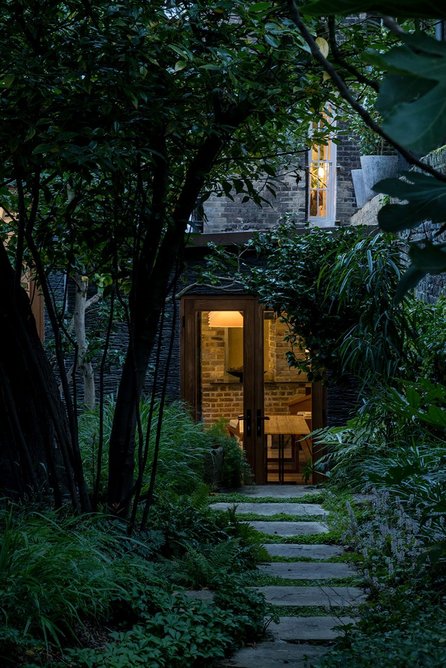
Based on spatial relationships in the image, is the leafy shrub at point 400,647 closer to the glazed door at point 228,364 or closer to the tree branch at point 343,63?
the tree branch at point 343,63

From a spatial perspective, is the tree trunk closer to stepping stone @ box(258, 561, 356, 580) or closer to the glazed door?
stepping stone @ box(258, 561, 356, 580)

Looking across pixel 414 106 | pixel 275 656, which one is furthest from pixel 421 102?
pixel 275 656

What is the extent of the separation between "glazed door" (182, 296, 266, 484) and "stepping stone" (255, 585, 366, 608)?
17.7ft

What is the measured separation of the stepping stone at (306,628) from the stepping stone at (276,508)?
3008 millimetres

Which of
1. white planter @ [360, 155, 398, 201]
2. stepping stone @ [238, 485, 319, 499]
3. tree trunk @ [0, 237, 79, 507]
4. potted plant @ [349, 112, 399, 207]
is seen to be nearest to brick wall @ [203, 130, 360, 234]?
potted plant @ [349, 112, 399, 207]

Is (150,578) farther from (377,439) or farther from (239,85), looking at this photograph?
(377,439)

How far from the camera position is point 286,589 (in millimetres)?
4941

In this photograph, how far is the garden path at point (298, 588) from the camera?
3.71 m

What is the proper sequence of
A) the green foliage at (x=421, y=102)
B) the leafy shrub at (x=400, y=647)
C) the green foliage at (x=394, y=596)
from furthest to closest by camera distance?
the green foliage at (x=394, y=596) → the leafy shrub at (x=400, y=647) → the green foliage at (x=421, y=102)

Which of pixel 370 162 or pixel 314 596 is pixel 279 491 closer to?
pixel 370 162

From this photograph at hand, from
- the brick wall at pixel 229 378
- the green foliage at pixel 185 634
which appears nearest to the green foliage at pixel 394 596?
the green foliage at pixel 185 634

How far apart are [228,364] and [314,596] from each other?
5.82 meters

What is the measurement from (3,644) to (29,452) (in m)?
2.04

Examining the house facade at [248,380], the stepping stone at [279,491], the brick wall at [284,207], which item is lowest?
the stepping stone at [279,491]
